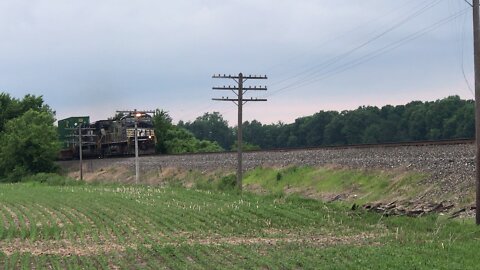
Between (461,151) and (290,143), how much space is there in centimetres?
9588

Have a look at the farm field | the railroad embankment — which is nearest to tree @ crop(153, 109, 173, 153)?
the railroad embankment

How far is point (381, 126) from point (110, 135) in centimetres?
4320

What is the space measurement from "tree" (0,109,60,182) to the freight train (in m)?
2.47

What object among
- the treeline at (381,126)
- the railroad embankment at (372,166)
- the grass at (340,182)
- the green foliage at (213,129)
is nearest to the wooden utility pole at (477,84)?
the railroad embankment at (372,166)

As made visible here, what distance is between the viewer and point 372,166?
36.7 metres

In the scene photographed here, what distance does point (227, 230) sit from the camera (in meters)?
24.4

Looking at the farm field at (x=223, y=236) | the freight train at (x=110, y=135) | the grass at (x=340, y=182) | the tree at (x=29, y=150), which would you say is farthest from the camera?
the tree at (x=29, y=150)

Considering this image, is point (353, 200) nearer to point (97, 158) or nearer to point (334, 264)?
point (334, 264)

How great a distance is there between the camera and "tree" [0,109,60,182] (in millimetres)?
80375

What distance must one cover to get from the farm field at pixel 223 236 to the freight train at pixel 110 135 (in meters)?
30.5

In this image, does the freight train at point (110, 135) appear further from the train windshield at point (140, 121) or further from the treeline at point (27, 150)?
the treeline at point (27, 150)

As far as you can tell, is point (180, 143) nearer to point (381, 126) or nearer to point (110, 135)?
point (381, 126)

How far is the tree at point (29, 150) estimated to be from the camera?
80.4 metres

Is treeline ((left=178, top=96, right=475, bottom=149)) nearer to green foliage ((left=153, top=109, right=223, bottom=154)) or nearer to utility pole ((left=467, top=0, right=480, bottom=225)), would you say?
green foliage ((left=153, top=109, right=223, bottom=154))
